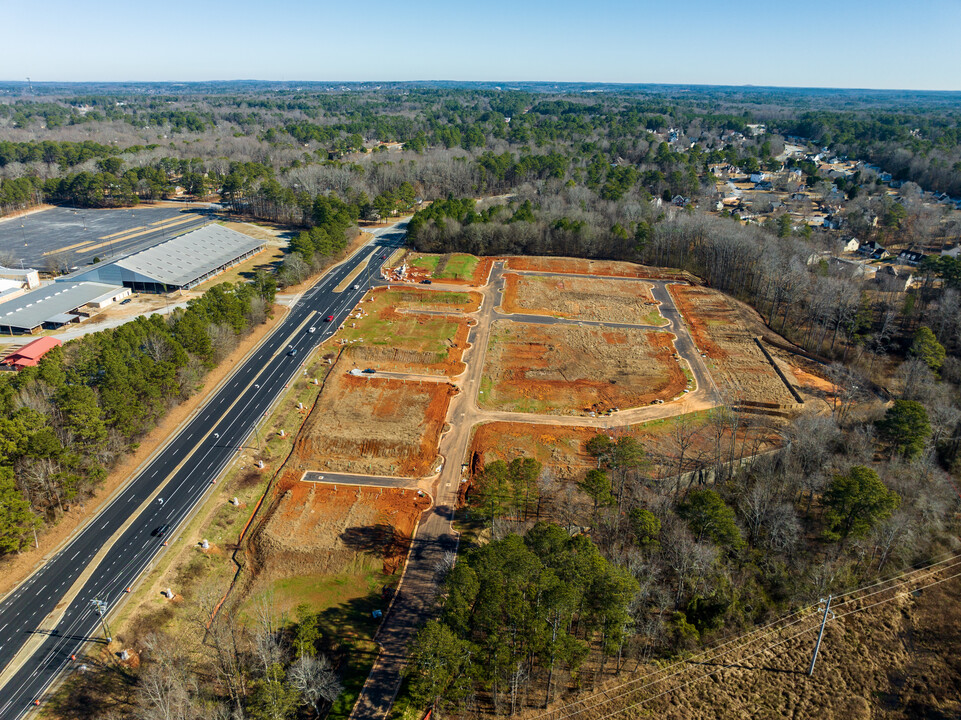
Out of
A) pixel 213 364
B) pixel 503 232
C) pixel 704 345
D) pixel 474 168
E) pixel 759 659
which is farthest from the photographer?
pixel 474 168

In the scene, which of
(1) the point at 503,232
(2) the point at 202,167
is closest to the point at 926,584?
(1) the point at 503,232

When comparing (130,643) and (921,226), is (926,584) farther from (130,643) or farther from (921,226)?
(921,226)

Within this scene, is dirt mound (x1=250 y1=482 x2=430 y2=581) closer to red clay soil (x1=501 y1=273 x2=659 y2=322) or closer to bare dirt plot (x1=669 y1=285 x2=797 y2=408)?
bare dirt plot (x1=669 y1=285 x2=797 y2=408)

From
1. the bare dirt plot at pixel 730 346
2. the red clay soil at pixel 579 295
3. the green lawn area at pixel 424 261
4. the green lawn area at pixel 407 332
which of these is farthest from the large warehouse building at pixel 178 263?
the bare dirt plot at pixel 730 346

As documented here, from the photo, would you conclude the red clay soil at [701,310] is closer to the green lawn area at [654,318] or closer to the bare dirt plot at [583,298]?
the green lawn area at [654,318]

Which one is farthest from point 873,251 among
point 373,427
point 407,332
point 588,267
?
point 373,427

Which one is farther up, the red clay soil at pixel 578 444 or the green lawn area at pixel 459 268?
the green lawn area at pixel 459 268
